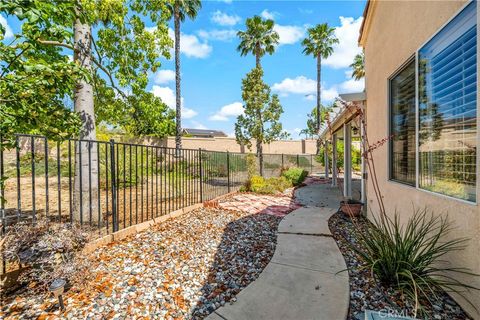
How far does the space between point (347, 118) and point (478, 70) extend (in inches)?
179

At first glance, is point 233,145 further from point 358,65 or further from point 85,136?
point 85,136

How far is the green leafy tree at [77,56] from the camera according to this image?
1.98 meters

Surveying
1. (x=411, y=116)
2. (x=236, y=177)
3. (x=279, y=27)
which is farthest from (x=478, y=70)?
(x=279, y=27)

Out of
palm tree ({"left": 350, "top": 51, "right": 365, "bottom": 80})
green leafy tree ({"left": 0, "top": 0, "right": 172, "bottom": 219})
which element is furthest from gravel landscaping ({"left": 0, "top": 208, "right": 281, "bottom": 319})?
palm tree ({"left": 350, "top": 51, "right": 365, "bottom": 80})

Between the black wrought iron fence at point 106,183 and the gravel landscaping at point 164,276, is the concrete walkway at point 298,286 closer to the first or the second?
the gravel landscaping at point 164,276

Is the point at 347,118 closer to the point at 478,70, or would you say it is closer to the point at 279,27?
the point at 478,70

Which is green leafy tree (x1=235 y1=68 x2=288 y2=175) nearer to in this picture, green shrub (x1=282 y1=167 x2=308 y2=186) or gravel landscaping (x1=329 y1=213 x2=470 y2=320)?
green shrub (x1=282 y1=167 x2=308 y2=186)

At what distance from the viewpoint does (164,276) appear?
2764 millimetres

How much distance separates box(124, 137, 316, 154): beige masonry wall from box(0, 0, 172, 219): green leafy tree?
14711mm

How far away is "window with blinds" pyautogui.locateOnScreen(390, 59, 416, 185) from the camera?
323 cm

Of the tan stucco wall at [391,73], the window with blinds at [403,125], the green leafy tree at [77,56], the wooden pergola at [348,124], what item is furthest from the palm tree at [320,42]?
the green leafy tree at [77,56]

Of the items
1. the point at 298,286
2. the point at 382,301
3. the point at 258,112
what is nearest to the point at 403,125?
the point at 382,301

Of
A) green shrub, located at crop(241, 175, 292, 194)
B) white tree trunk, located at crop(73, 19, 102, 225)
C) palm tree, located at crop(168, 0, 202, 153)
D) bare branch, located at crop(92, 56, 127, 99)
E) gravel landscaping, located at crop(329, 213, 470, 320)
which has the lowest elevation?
gravel landscaping, located at crop(329, 213, 470, 320)

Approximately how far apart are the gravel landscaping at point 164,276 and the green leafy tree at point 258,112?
354 inches
